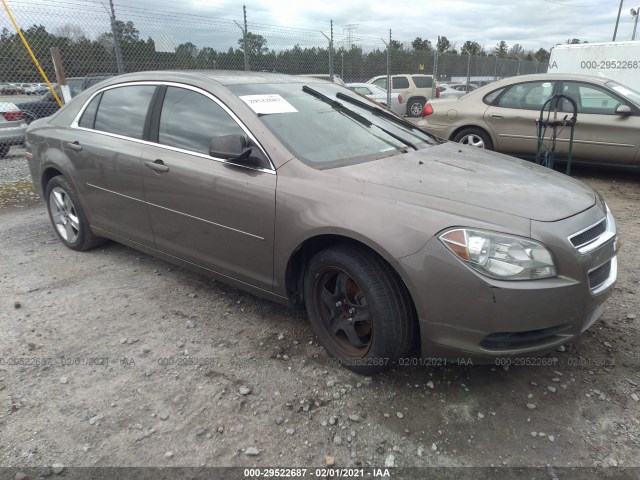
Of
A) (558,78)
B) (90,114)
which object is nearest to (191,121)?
(90,114)

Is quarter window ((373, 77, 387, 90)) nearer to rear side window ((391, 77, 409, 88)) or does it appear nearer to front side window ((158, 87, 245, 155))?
rear side window ((391, 77, 409, 88))

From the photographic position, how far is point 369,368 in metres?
2.52

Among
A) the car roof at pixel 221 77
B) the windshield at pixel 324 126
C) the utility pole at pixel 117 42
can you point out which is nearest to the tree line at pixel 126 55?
the utility pole at pixel 117 42

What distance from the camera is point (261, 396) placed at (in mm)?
2479

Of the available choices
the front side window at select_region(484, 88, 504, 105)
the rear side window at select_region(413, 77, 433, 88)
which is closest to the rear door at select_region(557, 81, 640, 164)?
the front side window at select_region(484, 88, 504, 105)

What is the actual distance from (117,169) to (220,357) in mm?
1725

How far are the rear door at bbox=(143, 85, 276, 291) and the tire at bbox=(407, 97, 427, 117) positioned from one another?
17504 millimetres

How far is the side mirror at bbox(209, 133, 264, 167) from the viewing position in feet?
8.87

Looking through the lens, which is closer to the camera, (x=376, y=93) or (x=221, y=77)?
(x=221, y=77)

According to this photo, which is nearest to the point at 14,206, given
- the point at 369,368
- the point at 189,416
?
the point at 189,416

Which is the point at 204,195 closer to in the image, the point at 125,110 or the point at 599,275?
the point at 125,110

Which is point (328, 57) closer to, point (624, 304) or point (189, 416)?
point (624, 304)

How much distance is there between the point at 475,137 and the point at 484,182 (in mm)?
5254

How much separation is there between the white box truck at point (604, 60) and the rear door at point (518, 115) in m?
5.47
